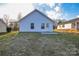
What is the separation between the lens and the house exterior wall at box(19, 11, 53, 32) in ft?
13.3

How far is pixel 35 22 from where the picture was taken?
4074 mm

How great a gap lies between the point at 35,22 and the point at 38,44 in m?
0.37

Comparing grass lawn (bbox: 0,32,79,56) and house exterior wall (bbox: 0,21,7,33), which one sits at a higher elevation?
house exterior wall (bbox: 0,21,7,33)

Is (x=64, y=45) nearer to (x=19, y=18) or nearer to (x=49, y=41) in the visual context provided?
(x=49, y=41)

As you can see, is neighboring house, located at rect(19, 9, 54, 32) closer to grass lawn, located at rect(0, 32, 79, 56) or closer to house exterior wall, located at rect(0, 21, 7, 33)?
grass lawn, located at rect(0, 32, 79, 56)

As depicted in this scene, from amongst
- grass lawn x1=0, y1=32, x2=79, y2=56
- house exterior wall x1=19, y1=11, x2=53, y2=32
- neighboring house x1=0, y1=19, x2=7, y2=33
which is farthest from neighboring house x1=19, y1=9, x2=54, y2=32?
neighboring house x1=0, y1=19, x2=7, y2=33

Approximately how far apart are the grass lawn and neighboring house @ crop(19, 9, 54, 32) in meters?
0.12

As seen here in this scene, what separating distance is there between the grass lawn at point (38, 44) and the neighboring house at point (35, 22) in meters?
0.12

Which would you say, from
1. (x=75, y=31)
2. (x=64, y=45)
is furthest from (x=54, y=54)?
(x=75, y=31)

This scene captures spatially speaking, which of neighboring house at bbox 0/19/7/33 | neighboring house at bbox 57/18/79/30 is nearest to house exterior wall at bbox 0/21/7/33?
neighboring house at bbox 0/19/7/33

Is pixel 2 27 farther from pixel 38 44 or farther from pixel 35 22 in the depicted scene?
pixel 38 44

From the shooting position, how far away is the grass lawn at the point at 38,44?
401 cm

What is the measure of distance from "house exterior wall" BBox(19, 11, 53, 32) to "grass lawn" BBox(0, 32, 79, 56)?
3.4 inches

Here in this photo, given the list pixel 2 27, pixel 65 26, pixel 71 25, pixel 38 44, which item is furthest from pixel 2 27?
pixel 71 25
